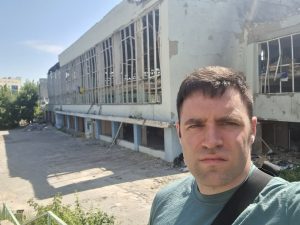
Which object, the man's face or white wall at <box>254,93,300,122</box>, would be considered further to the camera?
white wall at <box>254,93,300,122</box>

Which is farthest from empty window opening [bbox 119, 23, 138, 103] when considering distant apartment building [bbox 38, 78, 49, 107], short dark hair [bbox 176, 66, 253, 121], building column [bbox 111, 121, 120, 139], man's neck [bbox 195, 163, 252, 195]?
distant apartment building [bbox 38, 78, 49, 107]

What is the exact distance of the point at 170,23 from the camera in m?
11.2

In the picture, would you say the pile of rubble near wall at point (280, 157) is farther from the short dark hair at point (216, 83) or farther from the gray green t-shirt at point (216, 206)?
the short dark hair at point (216, 83)

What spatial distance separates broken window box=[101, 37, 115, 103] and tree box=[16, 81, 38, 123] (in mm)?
21853

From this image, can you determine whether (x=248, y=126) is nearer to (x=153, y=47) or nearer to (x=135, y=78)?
(x=153, y=47)

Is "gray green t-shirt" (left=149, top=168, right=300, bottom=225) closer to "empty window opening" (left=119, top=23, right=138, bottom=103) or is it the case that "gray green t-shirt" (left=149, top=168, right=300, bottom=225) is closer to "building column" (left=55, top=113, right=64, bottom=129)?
"empty window opening" (left=119, top=23, right=138, bottom=103)

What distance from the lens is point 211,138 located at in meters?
1.35

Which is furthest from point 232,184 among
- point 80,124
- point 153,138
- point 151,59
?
point 80,124

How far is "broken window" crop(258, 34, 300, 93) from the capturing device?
31.6 ft

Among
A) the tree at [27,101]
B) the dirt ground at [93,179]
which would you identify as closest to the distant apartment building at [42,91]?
the tree at [27,101]

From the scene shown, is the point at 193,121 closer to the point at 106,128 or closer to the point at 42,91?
the point at 106,128

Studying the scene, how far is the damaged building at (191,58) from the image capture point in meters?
10.1

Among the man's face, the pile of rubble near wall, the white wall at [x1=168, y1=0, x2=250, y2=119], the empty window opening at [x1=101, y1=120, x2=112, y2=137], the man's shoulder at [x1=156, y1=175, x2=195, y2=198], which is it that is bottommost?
the pile of rubble near wall

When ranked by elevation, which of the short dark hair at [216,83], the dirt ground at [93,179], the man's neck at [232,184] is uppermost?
the short dark hair at [216,83]
